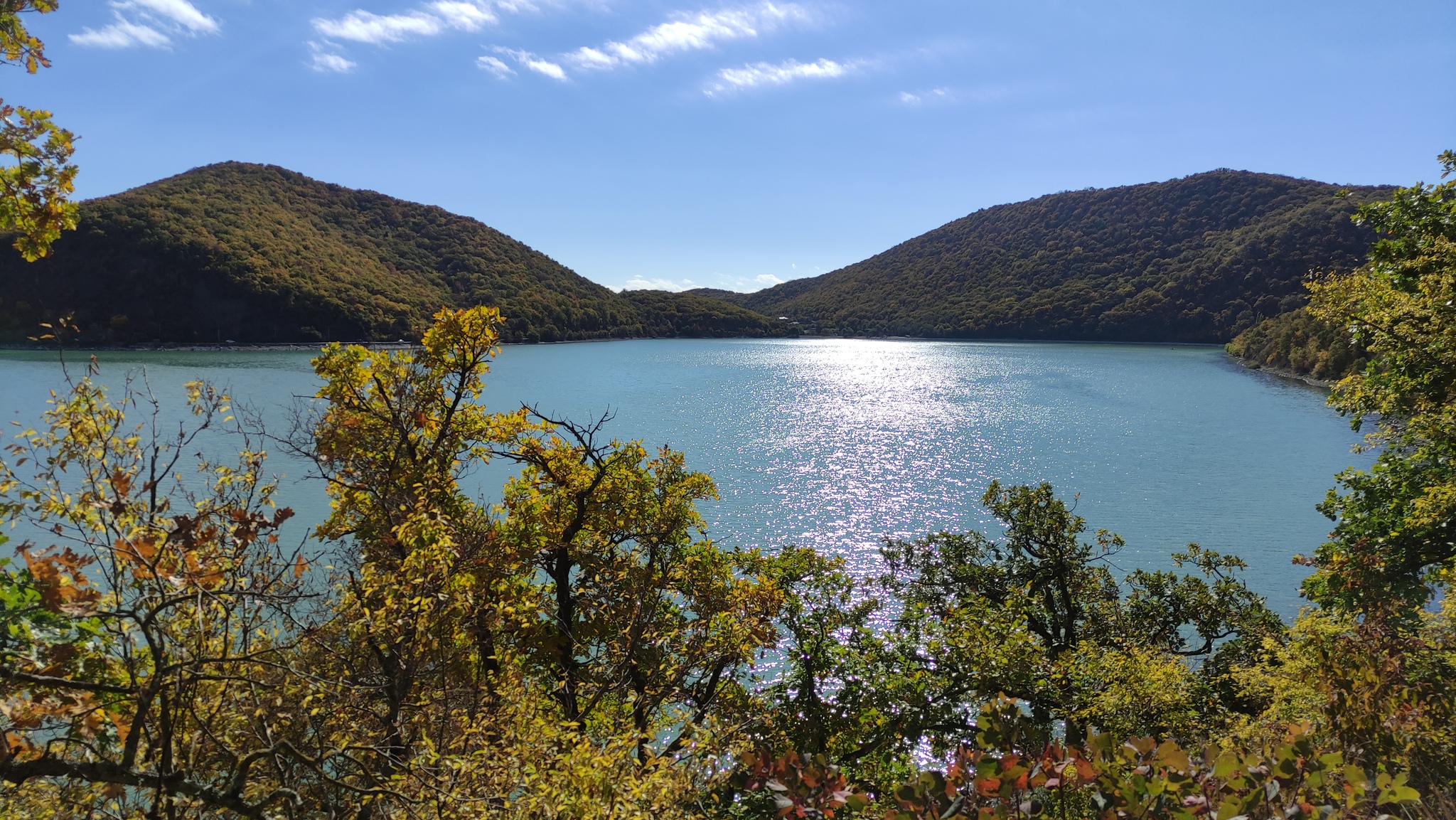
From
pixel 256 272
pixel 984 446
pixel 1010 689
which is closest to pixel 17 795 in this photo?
pixel 1010 689

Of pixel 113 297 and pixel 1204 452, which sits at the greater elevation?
pixel 113 297

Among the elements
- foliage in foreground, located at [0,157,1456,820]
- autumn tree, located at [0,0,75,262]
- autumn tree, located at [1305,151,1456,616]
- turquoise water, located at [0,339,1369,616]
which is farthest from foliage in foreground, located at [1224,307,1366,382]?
autumn tree, located at [0,0,75,262]

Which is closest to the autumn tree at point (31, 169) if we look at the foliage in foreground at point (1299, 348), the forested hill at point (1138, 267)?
the foliage in foreground at point (1299, 348)

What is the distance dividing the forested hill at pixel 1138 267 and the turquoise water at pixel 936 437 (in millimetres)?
43821

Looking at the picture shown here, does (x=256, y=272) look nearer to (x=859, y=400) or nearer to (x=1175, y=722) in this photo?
(x=859, y=400)

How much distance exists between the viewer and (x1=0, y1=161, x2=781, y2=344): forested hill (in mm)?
85500

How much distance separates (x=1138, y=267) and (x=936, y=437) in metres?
137

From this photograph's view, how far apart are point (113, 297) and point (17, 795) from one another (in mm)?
114580

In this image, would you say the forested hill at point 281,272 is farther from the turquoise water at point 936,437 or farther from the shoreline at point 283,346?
the turquoise water at point 936,437

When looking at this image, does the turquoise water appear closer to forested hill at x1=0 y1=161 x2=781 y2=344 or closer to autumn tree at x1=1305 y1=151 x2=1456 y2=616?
autumn tree at x1=1305 y1=151 x2=1456 y2=616

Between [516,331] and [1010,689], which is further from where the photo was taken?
[516,331]

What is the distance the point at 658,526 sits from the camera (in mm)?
8664


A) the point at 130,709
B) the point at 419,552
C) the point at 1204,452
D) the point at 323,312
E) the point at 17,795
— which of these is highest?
the point at 323,312

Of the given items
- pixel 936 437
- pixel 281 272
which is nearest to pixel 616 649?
pixel 936 437
